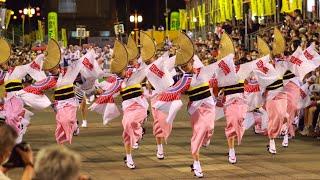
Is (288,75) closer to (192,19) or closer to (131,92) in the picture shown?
(131,92)

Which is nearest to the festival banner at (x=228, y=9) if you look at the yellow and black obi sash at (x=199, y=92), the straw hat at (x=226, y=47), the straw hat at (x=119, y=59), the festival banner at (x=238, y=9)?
the festival banner at (x=238, y=9)

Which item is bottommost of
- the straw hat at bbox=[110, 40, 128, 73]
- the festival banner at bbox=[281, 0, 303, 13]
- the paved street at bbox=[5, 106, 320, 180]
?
the paved street at bbox=[5, 106, 320, 180]

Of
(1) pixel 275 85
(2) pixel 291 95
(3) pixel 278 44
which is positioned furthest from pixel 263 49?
(2) pixel 291 95

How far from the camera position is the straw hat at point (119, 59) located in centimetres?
1193

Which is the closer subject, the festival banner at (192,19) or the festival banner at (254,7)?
the festival banner at (254,7)

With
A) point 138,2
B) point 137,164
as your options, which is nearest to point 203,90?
point 137,164

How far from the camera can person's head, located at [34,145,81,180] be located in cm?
387

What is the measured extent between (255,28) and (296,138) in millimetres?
13761

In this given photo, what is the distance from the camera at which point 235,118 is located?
463 inches

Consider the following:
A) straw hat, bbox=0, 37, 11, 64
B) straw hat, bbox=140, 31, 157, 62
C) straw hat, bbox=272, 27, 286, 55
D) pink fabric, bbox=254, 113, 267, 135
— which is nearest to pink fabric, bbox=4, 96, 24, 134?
straw hat, bbox=0, 37, 11, 64

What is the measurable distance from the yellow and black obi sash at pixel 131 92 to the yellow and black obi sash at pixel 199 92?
1405mm

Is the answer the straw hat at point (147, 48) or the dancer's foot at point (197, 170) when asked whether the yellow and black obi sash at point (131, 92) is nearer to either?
the straw hat at point (147, 48)

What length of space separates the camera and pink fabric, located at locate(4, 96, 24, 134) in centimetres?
773

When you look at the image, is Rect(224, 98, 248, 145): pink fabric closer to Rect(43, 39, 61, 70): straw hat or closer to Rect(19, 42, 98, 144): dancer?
Rect(19, 42, 98, 144): dancer
